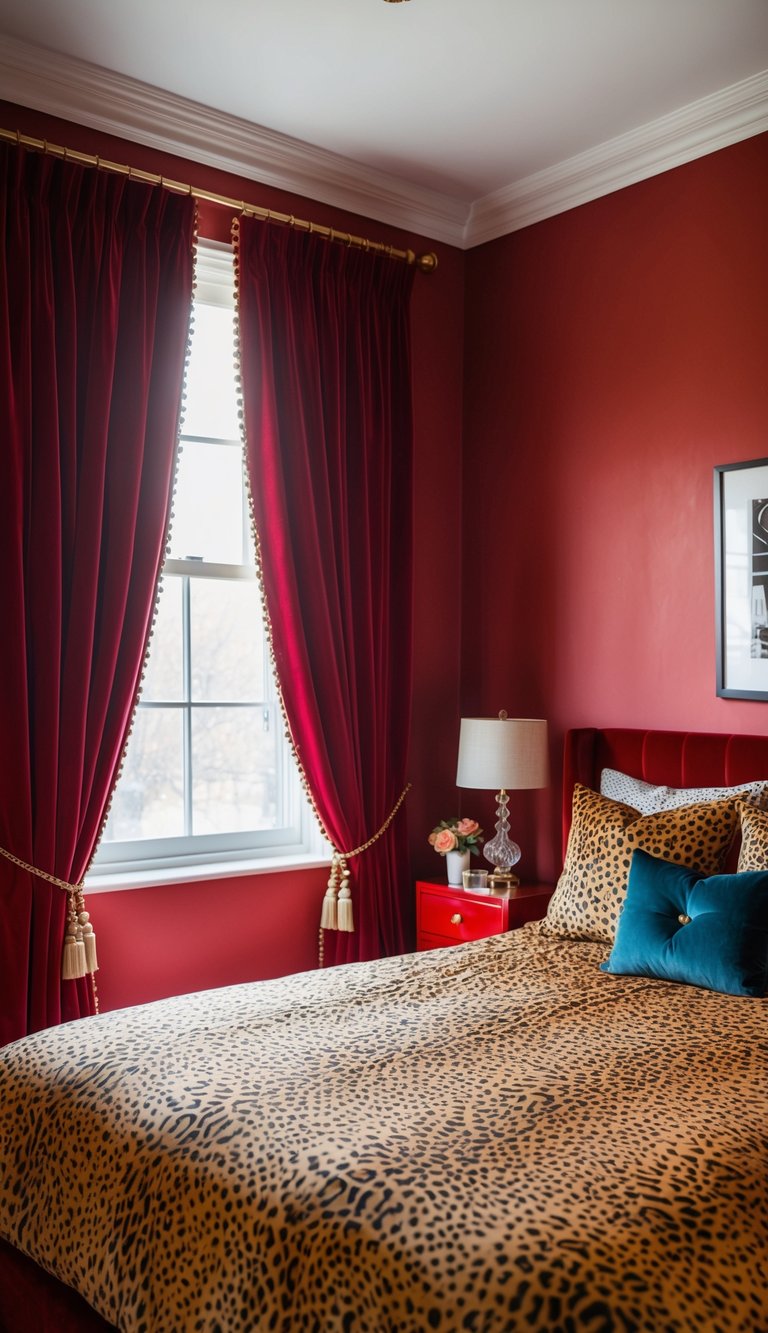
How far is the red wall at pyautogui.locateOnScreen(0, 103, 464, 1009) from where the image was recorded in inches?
137

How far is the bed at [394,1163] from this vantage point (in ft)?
4.86

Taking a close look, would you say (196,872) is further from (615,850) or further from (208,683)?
(615,850)

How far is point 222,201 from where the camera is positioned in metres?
3.63

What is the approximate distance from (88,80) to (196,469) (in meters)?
1.20

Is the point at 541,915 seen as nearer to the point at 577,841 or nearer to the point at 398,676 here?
the point at 577,841

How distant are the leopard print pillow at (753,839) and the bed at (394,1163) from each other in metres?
0.41

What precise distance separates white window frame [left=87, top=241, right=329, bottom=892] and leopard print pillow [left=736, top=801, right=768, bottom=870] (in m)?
1.56

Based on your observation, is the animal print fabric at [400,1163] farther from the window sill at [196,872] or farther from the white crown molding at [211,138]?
the white crown molding at [211,138]

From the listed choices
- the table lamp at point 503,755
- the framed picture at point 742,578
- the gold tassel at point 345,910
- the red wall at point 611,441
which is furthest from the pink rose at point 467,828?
the framed picture at point 742,578

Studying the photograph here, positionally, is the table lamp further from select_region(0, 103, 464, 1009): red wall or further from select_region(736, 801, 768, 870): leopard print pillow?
select_region(736, 801, 768, 870): leopard print pillow

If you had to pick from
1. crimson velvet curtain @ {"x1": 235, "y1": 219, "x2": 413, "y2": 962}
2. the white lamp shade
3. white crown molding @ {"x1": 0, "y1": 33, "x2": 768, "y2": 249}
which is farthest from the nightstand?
white crown molding @ {"x1": 0, "y1": 33, "x2": 768, "y2": 249}

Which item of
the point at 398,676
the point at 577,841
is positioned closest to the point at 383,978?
the point at 577,841

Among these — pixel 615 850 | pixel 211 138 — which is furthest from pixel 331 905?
pixel 211 138

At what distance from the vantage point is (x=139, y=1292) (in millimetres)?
1737
